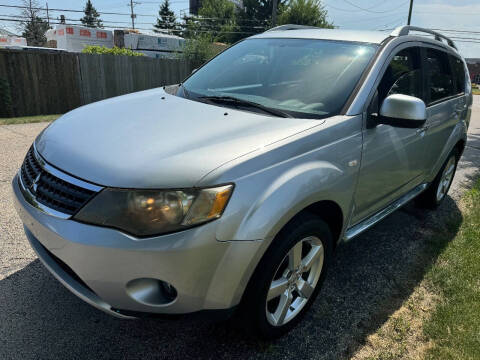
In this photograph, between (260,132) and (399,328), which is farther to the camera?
(399,328)

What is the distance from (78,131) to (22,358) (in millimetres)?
1270

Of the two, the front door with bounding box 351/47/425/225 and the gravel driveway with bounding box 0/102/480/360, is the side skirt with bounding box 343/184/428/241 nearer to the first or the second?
the front door with bounding box 351/47/425/225

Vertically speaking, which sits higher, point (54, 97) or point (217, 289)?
point (217, 289)

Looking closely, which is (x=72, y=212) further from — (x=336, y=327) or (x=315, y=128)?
(x=336, y=327)

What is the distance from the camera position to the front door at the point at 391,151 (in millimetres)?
2627

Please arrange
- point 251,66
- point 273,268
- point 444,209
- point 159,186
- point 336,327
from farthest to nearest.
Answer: point 444,209, point 251,66, point 336,327, point 273,268, point 159,186

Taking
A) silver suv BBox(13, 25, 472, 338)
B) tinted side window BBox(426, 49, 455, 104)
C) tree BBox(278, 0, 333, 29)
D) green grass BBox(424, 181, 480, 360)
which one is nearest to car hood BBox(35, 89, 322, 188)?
silver suv BBox(13, 25, 472, 338)

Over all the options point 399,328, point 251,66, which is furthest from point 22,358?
point 251,66

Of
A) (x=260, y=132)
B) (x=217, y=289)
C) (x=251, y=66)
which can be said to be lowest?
(x=217, y=289)

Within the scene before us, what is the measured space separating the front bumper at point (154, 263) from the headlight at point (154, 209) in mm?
38

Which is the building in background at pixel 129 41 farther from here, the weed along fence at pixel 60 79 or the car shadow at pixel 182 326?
the car shadow at pixel 182 326

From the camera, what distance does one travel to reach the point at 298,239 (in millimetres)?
2119

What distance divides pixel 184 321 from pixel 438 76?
331 cm

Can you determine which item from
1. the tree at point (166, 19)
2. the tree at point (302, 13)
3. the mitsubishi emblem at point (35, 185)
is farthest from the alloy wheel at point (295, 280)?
the tree at point (166, 19)
